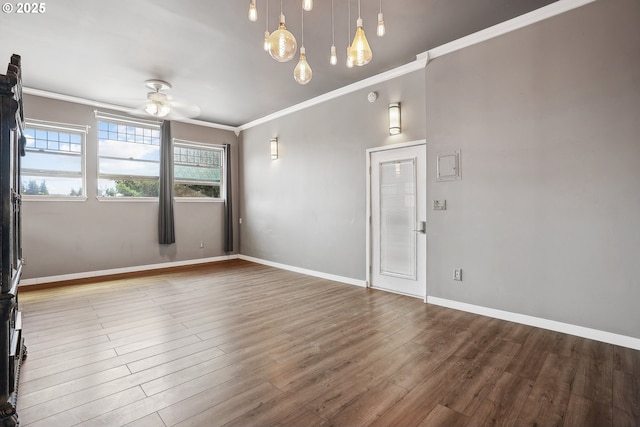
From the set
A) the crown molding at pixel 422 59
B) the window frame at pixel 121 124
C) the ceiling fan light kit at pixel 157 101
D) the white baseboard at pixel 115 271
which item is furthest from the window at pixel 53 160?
the ceiling fan light kit at pixel 157 101

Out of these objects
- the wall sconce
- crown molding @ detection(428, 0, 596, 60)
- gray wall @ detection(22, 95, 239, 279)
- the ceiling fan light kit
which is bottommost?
gray wall @ detection(22, 95, 239, 279)

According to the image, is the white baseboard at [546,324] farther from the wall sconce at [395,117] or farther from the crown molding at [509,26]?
the crown molding at [509,26]

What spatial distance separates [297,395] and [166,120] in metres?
6.00

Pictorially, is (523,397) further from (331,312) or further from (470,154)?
(470,154)

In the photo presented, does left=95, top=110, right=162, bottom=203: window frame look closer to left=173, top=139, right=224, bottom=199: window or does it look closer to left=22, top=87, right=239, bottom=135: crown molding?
left=22, top=87, right=239, bottom=135: crown molding

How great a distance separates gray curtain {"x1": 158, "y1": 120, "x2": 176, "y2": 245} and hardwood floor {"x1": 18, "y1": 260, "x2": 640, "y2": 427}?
2422mm

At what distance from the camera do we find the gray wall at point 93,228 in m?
4.84

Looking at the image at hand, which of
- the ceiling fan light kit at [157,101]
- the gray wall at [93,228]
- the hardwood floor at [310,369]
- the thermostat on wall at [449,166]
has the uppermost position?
the ceiling fan light kit at [157,101]

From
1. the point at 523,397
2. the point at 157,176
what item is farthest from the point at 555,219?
the point at 157,176

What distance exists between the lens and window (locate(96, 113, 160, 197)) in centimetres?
551

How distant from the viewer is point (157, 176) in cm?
611

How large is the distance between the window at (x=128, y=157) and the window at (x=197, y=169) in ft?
1.37

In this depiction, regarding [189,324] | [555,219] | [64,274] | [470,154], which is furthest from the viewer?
[64,274]

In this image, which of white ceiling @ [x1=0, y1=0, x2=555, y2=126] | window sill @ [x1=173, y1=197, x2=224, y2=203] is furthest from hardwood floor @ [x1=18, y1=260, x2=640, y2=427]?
white ceiling @ [x1=0, y1=0, x2=555, y2=126]
